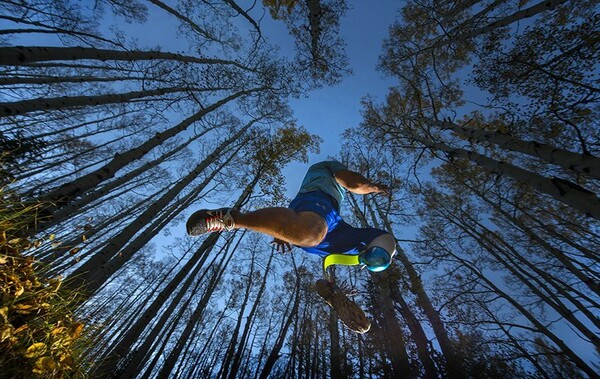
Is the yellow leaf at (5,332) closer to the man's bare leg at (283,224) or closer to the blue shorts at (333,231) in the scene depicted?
the man's bare leg at (283,224)

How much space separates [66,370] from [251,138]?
1229 centimetres

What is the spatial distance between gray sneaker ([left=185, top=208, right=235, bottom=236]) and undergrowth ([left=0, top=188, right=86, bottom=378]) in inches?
41.5

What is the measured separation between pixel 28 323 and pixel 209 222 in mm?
1309

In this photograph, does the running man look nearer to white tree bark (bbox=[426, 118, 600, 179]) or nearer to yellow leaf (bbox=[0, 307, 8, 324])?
yellow leaf (bbox=[0, 307, 8, 324])

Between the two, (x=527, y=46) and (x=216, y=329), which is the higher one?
(x=527, y=46)

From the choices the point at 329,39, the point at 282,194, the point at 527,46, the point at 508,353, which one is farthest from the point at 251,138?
the point at 508,353

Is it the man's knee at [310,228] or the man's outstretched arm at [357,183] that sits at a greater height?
the man's outstretched arm at [357,183]

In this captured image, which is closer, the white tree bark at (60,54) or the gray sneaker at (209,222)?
the gray sneaker at (209,222)

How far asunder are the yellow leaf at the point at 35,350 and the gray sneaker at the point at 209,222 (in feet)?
4.19

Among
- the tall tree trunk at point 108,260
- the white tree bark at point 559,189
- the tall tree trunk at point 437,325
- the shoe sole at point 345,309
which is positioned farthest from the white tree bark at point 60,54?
the tall tree trunk at point 437,325

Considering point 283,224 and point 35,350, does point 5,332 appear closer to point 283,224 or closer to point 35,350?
point 35,350

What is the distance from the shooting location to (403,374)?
7098 millimetres

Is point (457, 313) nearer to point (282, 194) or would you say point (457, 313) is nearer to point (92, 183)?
point (282, 194)

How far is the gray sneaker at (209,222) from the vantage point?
2.27 meters
